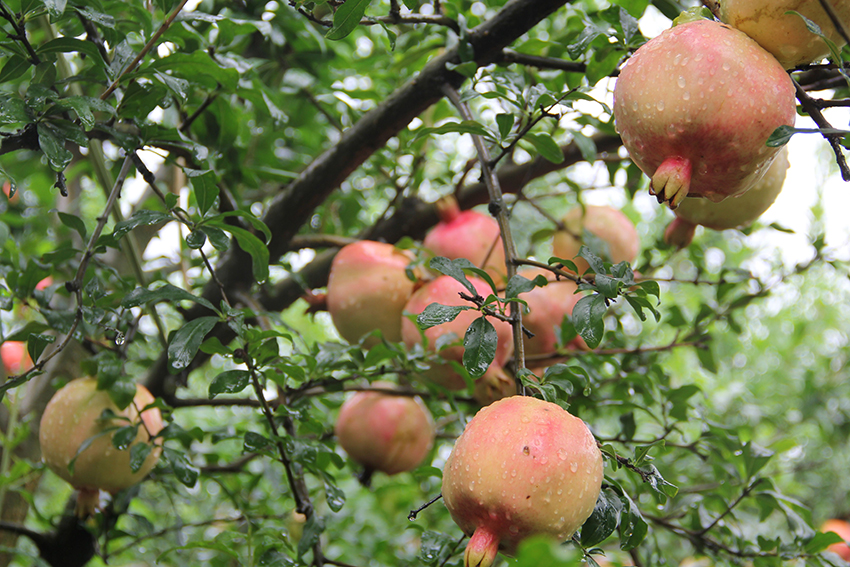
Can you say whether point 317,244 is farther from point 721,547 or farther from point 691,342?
point 721,547

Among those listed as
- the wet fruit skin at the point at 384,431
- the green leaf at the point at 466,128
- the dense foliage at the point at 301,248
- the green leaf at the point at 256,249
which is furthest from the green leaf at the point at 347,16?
the wet fruit skin at the point at 384,431

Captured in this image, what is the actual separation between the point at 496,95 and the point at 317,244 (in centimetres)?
51

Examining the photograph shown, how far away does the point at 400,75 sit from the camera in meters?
1.19

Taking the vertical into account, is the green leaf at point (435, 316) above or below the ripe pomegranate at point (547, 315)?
above

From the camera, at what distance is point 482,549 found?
1.38 feet

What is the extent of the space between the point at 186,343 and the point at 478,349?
0.27 metres

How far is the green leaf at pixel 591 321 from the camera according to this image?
0.49 meters

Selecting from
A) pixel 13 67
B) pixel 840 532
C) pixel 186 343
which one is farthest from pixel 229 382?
pixel 840 532

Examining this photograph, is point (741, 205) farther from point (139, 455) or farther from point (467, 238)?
point (139, 455)

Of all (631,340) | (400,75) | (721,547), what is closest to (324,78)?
(400,75)

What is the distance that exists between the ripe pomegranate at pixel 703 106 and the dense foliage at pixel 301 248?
0.16ft

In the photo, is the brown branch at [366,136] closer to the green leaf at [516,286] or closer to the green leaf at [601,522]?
the green leaf at [516,286]

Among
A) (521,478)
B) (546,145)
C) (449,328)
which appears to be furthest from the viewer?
(449,328)

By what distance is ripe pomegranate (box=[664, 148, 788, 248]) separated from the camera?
0.67 meters
